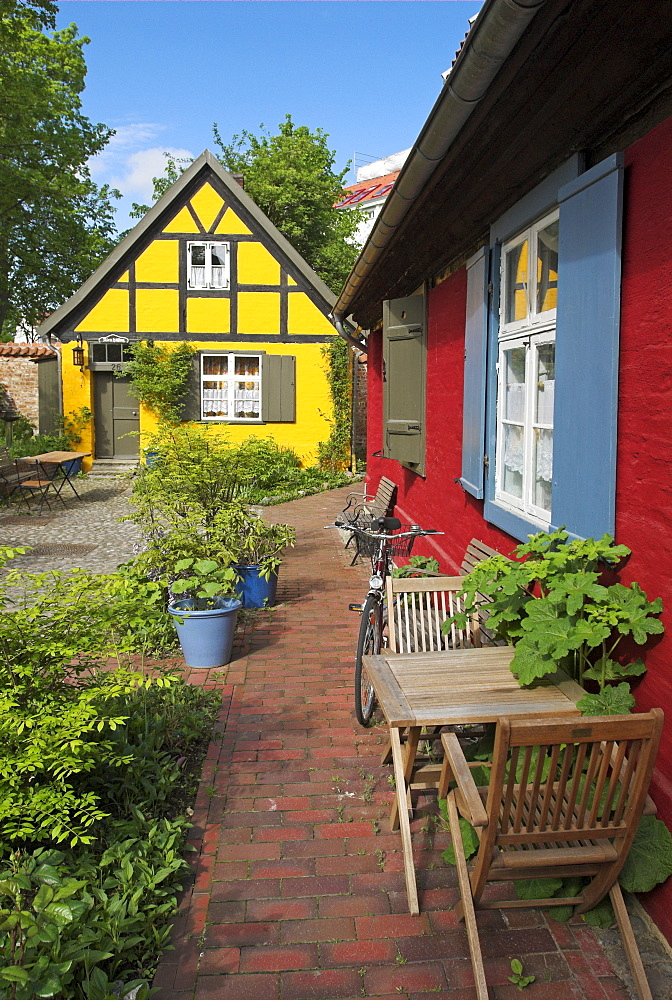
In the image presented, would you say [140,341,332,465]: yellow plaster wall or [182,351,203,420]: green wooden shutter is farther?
[140,341,332,465]: yellow plaster wall

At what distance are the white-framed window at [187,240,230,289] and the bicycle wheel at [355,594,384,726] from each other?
45.8 ft

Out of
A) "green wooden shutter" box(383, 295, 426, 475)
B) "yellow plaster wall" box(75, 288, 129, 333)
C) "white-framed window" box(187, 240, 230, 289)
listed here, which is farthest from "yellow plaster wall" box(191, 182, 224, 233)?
"green wooden shutter" box(383, 295, 426, 475)

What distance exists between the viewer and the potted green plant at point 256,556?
21.1ft

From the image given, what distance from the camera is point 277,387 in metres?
16.9

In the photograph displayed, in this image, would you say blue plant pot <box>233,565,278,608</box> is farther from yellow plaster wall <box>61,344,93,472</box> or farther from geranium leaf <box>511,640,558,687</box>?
yellow plaster wall <box>61,344,93,472</box>

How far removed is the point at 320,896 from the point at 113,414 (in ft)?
51.7

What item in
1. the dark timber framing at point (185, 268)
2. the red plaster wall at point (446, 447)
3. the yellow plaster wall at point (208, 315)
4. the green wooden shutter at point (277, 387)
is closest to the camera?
the red plaster wall at point (446, 447)

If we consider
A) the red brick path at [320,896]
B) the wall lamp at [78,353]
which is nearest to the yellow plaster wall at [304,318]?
the wall lamp at [78,353]

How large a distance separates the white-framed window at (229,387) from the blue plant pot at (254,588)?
10.7m

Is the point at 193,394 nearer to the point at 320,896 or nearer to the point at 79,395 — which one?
the point at 79,395

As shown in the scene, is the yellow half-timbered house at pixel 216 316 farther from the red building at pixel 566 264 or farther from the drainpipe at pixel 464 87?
the drainpipe at pixel 464 87

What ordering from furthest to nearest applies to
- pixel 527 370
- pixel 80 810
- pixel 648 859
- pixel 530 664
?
pixel 527 370, pixel 530 664, pixel 80 810, pixel 648 859

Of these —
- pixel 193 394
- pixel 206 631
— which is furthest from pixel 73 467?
pixel 206 631

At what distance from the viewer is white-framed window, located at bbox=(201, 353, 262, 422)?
55.9 ft
